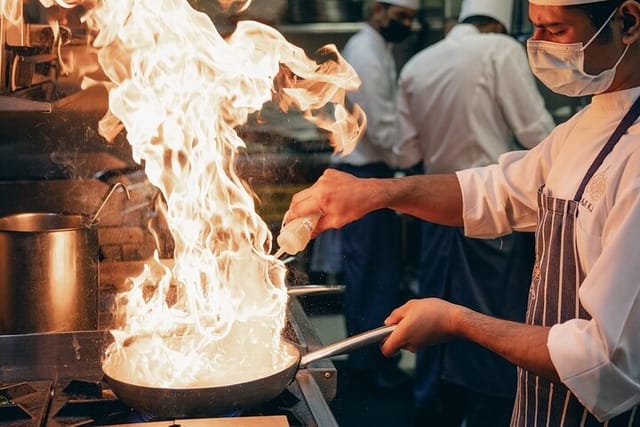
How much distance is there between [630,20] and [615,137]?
0.24 metres

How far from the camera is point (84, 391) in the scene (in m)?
1.97

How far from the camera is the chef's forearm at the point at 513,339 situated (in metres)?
1.77

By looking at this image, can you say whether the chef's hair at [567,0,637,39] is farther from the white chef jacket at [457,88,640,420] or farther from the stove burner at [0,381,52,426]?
the stove burner at [0,381,52,426]

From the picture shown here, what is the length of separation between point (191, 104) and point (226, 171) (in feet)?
0.80

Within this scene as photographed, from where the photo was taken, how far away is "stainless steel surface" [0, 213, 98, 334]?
2154 millimetres

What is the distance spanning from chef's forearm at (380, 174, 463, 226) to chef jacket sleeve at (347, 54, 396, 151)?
2.53 meters

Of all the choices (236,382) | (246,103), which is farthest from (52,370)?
(246,103)

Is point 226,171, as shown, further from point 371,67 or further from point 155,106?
point 371,67

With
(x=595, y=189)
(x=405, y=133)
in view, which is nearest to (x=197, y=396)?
(x=595, y=189)

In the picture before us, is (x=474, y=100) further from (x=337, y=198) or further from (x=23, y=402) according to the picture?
(x=23, y=402)

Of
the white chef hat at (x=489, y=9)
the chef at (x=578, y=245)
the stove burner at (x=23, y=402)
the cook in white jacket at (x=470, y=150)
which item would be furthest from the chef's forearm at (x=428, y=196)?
the white chef hat at (x=489, y=9)

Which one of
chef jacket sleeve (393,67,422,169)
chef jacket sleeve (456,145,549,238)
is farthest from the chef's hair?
chef jacket sleeve (393,67,422,169)

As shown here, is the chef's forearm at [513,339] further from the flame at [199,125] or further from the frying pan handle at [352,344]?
the flame at [199,125]

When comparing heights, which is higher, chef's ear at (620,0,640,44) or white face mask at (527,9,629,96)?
chef's ear at (620,0,640,44)
